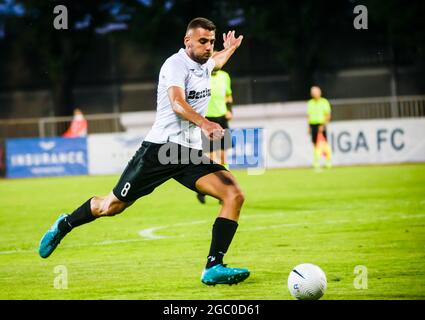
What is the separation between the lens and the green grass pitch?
7.71 meters

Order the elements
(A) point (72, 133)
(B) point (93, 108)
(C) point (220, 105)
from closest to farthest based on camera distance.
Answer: (C) point (220, 105), (A) point (72, 133), (B) point (93, 108)

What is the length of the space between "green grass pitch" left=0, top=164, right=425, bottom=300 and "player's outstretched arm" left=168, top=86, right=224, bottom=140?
135cm

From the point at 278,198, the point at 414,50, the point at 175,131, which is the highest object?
the point at 414,50

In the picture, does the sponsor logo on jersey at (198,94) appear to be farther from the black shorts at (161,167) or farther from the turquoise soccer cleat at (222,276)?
the turquoise soccer cleat at (222,276)

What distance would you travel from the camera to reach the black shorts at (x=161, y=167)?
819cm

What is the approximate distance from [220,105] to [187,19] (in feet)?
72.0

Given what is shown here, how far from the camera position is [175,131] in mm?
8172

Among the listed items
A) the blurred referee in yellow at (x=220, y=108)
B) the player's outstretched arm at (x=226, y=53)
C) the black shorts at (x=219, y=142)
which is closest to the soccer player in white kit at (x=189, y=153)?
the player's outstretched arm at (x=226, y=53)

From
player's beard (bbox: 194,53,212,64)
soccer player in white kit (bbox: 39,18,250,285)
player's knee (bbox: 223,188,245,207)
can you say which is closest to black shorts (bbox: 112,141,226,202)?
soccer player in white kit (bbox: 39,18,250,285)

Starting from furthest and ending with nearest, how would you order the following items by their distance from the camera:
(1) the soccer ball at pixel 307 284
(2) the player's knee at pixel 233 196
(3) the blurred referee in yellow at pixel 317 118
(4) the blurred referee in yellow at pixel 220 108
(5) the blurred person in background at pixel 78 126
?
(5) the blurred person in background at pixel 78 126 < (3) the blurred referee in yellow at pixel 317 118 < (4) the blurred referee in yellow at pixel 220 108 < (2) the player's knee at pixel 233 196 < (1) the soccer ball at pixel 307 284

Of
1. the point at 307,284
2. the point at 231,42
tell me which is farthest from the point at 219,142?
the point at 307,284
